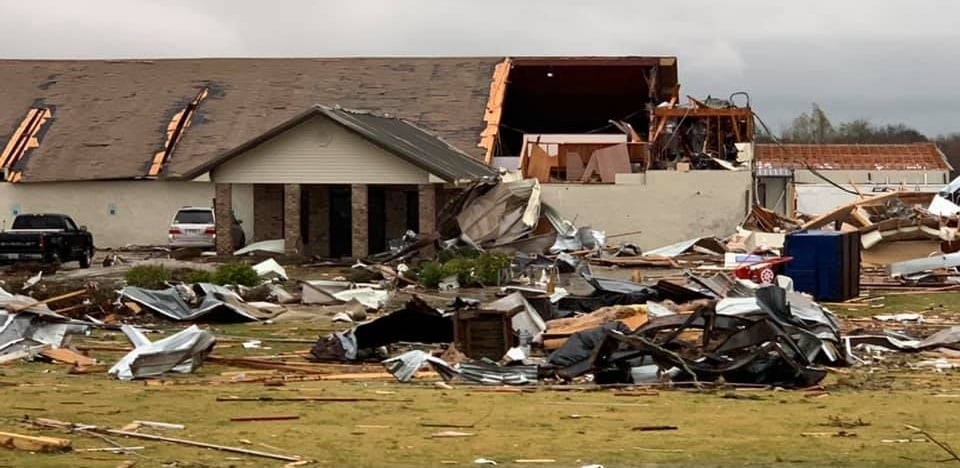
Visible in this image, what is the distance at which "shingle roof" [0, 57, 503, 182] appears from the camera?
46594mm

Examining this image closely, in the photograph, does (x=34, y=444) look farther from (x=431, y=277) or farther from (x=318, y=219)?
(x=318, y=219)

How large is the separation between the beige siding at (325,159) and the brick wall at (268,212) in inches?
83.5

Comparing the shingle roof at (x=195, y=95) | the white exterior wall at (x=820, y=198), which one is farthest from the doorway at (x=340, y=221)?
the white exterior wall at (x=820, y=198)

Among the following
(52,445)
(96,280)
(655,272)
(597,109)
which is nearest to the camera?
(52,445)

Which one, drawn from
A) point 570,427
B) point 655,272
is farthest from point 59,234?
point 570,427

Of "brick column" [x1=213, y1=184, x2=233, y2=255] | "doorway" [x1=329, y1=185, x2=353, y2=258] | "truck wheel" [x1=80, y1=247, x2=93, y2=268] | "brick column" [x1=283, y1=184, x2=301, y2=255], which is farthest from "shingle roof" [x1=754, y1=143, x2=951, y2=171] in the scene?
"truck wheel" [x1=80, y1=247, x2=93, y2=268]

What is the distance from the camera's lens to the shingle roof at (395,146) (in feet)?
127

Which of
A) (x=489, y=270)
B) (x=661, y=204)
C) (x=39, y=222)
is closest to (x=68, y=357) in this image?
(x=489, y=270)

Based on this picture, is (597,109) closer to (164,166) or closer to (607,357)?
Answer: (164,166)

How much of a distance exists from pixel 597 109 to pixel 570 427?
43.7 meters

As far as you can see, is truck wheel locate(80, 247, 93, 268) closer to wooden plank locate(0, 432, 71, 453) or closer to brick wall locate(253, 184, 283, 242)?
brick wall locate(253, 184, 283, 242)

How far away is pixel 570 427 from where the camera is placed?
1186 centimetres

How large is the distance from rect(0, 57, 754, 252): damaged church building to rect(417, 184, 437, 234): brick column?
0.05 m

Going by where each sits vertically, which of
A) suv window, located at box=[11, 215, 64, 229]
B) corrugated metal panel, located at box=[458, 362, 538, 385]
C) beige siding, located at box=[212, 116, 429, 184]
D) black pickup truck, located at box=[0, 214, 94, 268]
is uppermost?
beige siding, located at box=[212, 116, 429, 184]
